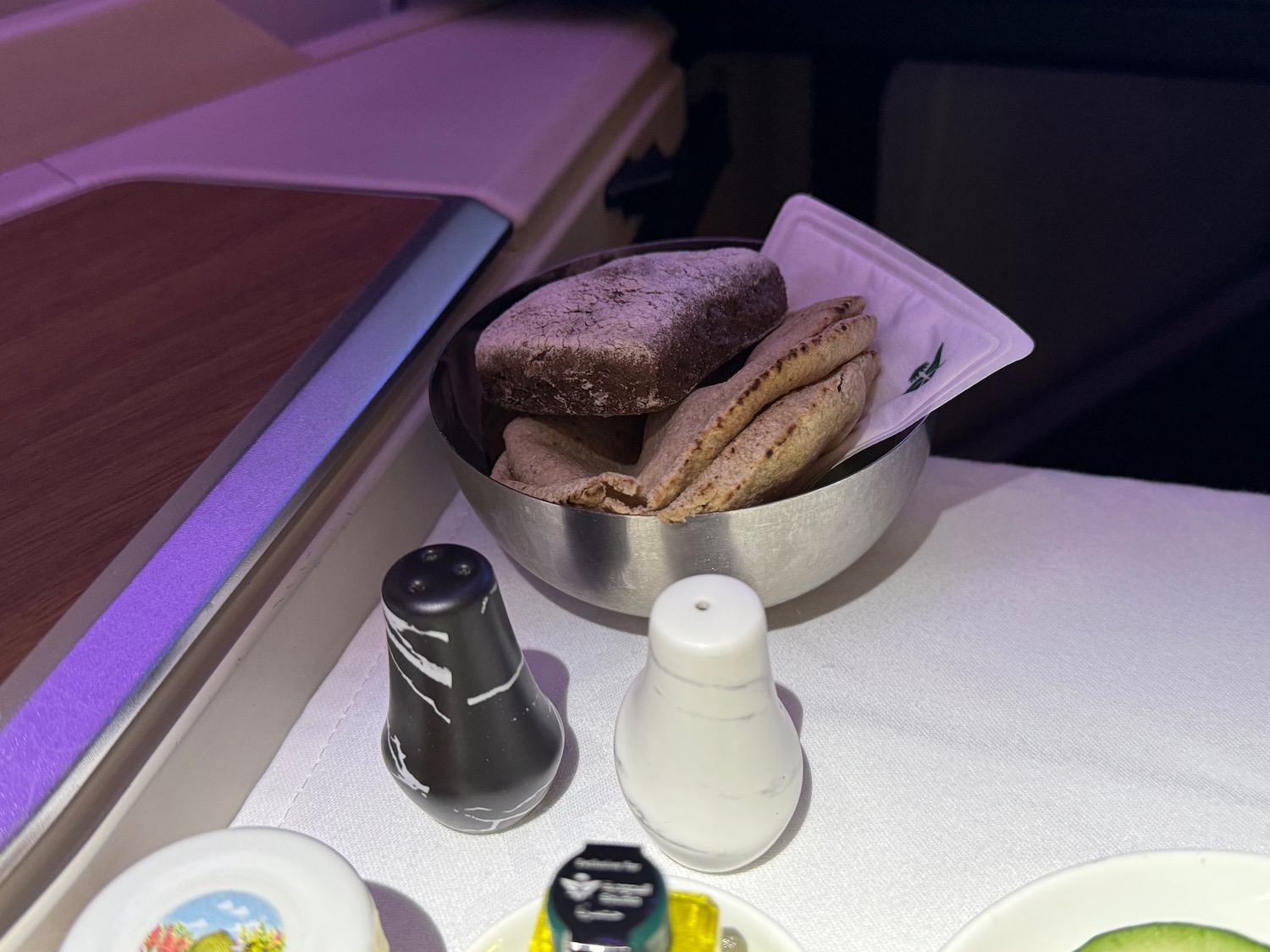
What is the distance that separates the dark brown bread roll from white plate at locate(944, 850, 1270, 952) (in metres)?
0.28

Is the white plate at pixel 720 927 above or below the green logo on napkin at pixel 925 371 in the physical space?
below

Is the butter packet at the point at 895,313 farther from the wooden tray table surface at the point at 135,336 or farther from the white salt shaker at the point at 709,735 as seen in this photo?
the wooden tray table surface at the point at 135,336

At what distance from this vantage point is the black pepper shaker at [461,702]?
0.38m

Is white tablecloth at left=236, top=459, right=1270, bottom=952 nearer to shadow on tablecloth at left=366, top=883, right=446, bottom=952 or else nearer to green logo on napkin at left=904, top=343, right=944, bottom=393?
shadow on tablecloth at left=366, top=883, right=446, bottom=952

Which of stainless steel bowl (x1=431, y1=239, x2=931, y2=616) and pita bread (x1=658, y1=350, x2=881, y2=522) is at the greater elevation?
pita bread (x1=658, y1=350, x2=881, y2=522)

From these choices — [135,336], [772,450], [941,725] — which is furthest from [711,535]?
[135,336]

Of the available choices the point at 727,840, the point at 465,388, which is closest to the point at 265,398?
the point at 465,388

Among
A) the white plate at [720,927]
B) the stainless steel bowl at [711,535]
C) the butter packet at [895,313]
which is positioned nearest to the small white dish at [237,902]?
the white plate at [720,927]

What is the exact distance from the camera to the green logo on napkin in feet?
1.73

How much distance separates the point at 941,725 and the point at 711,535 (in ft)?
0.48

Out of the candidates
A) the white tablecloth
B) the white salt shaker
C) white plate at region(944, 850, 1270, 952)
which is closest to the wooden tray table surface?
the white tablecloth

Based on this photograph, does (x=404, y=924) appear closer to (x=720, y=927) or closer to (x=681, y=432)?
(x=720, y=927)

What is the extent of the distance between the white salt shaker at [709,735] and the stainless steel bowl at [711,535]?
7 centimetres

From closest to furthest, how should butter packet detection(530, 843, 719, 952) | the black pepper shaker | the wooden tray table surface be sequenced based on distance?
1. butter packet detection(530, 843, 719, 952)
2. the black pepper shaker
3. the wooden tray table surface
